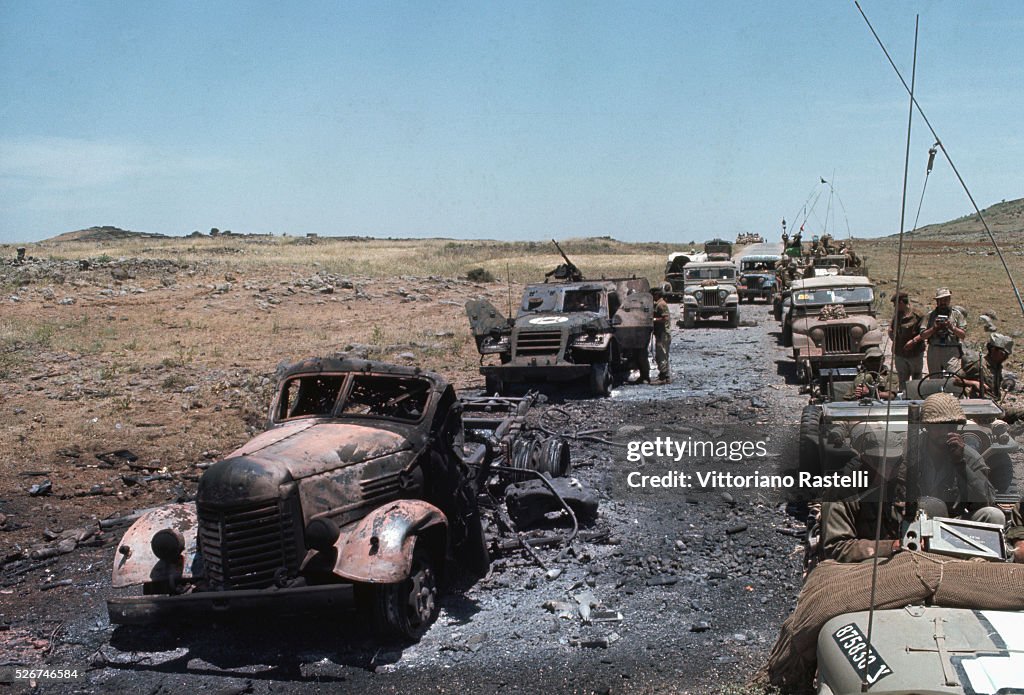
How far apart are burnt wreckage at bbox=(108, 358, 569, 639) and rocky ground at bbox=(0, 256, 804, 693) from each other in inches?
14.8

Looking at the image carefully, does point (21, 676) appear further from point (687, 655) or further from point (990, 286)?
point (990, 286)

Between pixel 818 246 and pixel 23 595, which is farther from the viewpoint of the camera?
pixel 818 246

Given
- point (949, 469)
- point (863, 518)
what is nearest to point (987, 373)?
point (949, 469)

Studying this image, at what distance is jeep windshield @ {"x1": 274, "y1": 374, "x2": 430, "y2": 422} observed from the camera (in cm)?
727

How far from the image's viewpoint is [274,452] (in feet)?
20.5

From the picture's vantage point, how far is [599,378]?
1439 centimetres

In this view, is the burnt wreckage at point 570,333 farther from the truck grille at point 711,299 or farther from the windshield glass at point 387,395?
the truck grille at point 711,299

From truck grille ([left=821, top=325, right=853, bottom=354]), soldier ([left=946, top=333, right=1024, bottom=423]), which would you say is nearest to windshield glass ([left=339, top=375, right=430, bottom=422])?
soldier ([left=946, top=333, right=1024, bottom=423])

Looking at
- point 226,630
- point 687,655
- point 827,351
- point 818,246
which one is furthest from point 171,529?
point 818,246

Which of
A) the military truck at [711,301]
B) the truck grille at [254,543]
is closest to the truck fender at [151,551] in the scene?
the truck grille at [254,543]

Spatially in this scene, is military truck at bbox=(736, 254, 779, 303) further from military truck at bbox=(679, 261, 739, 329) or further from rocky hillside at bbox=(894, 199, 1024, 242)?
rocky hillside at bbox=(894, 199, 1024, 242)

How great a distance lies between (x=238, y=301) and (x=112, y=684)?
23.8m

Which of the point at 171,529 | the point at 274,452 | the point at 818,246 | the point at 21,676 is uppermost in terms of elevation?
the point at 818,246

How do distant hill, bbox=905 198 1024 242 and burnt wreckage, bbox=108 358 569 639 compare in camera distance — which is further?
distant hill, bbox=905 198 1024 242
